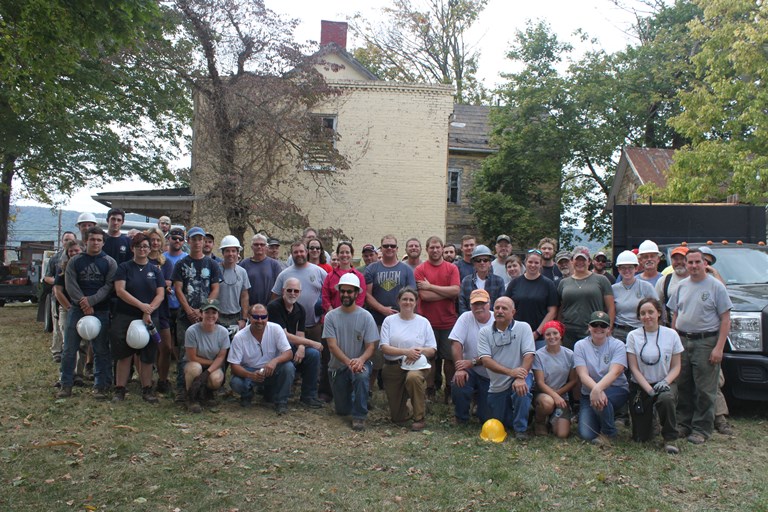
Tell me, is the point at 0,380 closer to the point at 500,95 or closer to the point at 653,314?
the point at 653,314

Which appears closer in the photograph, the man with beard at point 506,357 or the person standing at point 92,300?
the man with beard at point 506,357

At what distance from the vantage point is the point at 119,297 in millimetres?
7863

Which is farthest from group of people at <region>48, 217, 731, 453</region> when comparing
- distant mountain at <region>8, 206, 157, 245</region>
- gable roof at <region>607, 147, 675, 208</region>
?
distant mountain at <region>8, 206, 157, 245</region>

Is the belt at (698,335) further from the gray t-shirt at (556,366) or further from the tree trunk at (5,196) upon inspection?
the tree trunk at (5,196)

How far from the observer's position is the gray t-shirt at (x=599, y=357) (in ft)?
23.0

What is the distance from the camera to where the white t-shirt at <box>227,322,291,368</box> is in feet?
25.8

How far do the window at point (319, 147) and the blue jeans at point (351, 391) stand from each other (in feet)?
38.9

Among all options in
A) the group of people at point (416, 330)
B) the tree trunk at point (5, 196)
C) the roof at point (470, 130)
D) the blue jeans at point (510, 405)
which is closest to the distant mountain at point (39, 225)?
the tree trunk at point (5, 196)

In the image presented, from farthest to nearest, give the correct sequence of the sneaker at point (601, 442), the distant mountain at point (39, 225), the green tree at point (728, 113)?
the distant mountain at point (39, 225) → the green tree at point (728, 113) → the sneaker at point (601, 442)

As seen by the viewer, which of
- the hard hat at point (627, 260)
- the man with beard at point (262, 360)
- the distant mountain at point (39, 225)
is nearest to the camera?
the man with beard at point (262, 360)

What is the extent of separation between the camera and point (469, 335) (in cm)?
770

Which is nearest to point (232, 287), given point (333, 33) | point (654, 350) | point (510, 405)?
point (510, 405)

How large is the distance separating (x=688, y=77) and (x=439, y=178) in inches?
512

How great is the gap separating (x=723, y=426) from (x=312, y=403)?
14.6 feet
